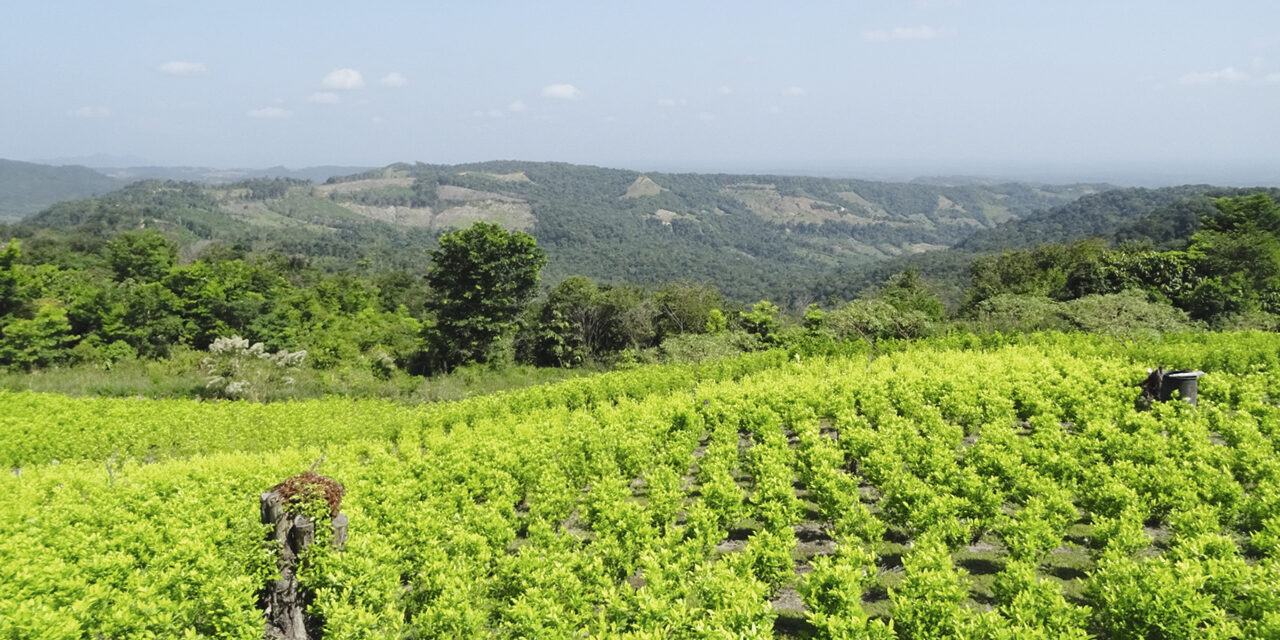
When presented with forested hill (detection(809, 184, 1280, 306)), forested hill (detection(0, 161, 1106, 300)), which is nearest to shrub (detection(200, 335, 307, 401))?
forested hill (detection(0, 161, 1106, 300))

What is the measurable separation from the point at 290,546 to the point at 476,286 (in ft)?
73.1

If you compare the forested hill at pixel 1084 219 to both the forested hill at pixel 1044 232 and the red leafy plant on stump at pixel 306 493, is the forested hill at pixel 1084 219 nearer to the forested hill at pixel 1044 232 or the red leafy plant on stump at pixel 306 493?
the forested hill at pixel 1044 232

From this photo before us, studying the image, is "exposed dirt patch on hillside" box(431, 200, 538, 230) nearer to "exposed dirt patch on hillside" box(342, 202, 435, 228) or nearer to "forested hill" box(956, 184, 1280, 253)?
"exposed dirt patch on hillside" box(342, 202, 435, 228)

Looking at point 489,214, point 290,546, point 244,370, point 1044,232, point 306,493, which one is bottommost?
point 244,370

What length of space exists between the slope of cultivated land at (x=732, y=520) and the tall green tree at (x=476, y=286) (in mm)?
15665

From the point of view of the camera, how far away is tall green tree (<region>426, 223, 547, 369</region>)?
27.8 m

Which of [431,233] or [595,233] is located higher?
[595,233]

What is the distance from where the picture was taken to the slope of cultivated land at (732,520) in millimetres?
5238

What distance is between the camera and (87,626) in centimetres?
519

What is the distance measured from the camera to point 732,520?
744 centimetres

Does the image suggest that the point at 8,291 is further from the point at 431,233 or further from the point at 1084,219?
the point at 1084,219

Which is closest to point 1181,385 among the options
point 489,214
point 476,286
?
point 476,286

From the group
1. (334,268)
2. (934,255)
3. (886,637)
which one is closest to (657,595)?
(886,637)

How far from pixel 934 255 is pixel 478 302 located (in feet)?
385
